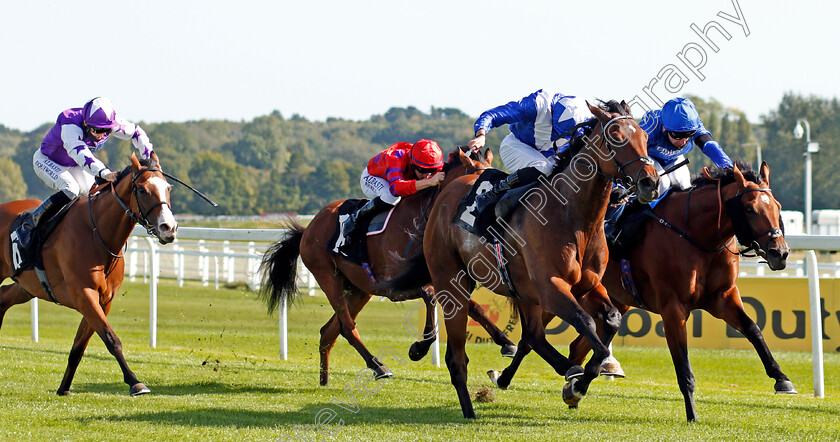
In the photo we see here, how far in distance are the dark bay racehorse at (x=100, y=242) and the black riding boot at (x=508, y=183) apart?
2.01 meters

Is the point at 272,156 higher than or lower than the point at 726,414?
higher

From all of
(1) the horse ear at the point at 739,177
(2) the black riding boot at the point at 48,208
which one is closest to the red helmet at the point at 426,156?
(1) the horse ear at the point at 739,177

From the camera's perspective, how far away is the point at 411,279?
6.02m

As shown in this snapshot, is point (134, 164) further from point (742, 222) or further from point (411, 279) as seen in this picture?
point (742, 222)

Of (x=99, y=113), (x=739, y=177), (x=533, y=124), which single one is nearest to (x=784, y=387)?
(x=739, y=177)

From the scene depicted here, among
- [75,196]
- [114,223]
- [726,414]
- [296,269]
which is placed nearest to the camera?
[726,414]

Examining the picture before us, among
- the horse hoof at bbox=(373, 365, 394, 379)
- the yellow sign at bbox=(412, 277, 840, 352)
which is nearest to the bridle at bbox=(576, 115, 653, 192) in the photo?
the horse hoof at bbox=(373, 365, 394, 379)

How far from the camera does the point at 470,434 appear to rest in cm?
474

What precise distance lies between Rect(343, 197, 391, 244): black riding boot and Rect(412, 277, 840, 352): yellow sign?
264 centimetres

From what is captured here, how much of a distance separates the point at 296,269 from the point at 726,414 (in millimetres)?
3855

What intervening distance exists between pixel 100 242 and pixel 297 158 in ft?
207

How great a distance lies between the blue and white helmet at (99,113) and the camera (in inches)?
258

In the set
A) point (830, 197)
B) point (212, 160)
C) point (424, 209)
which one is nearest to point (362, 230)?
point (424, 209)

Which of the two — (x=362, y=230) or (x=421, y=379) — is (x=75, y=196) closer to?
(x=362, y=230)
